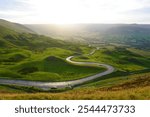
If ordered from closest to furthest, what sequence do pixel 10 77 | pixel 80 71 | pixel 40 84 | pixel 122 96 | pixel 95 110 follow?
pixel 95 110
pixel 122 96
pixel 40 84
pixel 10 77
pixel 80 71

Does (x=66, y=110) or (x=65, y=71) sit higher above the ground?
(x=66, y=110)

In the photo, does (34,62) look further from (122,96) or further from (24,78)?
(122,96)

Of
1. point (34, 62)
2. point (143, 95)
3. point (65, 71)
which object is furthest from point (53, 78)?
point (143, 95)

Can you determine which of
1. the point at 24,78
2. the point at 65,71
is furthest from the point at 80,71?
the point at 24,78

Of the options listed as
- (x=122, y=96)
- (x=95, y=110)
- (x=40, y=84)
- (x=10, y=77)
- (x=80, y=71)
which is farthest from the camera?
(x=80, y=71)

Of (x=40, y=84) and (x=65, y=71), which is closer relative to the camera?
(x=40, y=84)

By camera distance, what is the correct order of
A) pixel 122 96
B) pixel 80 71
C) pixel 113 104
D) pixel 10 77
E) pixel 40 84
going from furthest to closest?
1. pixel 80 71
2. pixel 10 77
3. pixel 40 84
4. pixel 122 96
5. pixel 113 104

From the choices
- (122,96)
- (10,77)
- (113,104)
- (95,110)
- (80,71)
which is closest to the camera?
(95,110)

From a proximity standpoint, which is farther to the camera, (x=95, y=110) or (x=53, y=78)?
(x=53, y=78)

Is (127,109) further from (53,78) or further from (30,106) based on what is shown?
(53,78)
